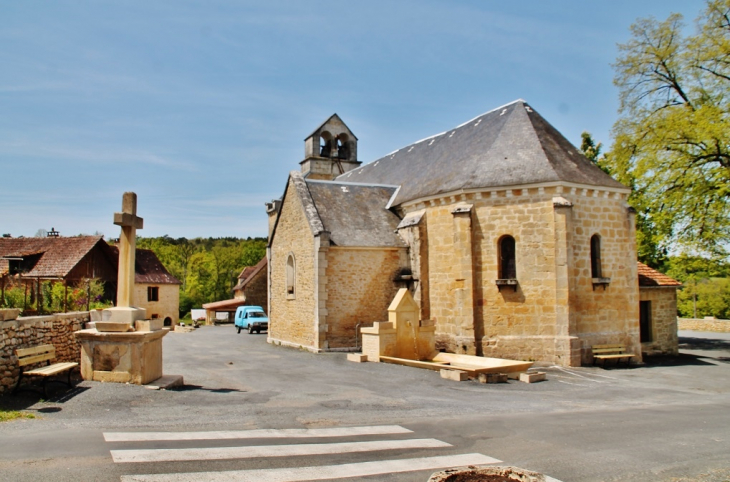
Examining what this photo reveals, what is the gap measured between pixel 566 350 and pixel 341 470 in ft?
38.7

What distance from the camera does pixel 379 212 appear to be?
21312 mm

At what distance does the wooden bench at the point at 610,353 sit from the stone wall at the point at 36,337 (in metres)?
13.6

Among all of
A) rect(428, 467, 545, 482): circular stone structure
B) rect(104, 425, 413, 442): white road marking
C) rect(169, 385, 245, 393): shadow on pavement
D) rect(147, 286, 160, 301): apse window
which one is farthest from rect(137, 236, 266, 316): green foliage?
rect(428, 467, 545, 482): circular stone structure

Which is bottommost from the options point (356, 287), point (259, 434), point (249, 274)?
point (259, 434)

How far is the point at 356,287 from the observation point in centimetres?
1938

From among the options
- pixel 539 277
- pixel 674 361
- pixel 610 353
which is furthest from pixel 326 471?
pixel 674 361

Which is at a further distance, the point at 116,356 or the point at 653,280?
the point at 653,280

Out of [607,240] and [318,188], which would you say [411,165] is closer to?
[318,188]

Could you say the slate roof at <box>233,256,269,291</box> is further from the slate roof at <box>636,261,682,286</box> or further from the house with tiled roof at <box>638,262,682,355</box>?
the house with tiled roof at <box>638,262,682,355</box>

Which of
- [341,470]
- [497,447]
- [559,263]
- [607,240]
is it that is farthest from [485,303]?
[341,470]

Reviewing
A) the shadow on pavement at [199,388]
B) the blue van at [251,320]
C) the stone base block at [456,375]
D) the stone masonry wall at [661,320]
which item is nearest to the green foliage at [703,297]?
the stone masonry wall at [661,320]

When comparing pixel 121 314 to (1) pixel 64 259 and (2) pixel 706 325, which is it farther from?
(2) pixel 706 325

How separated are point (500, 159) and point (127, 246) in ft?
38.0

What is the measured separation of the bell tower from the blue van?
27.6 ft
